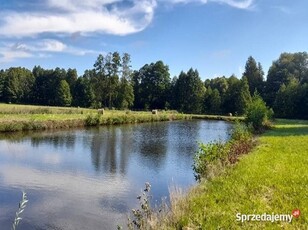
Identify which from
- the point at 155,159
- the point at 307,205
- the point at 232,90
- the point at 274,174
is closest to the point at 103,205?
the point at 274,174

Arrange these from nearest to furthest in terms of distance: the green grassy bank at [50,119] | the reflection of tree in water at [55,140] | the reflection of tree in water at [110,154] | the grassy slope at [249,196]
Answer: the grassy slope at [249,196]
the reflection of tree in water at [110,154]
the reflection of tree in water at [55,140]
the green grassy bank at [50,119]

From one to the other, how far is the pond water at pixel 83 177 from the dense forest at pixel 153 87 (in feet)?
156

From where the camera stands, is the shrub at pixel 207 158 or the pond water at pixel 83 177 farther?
the shrub at pixel 207 158

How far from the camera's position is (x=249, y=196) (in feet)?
28.6

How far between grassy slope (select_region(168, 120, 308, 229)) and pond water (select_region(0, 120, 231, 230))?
9.32 ft

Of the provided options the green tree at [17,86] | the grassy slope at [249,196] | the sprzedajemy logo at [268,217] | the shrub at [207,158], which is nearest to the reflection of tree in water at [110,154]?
the shrub at [207,158]

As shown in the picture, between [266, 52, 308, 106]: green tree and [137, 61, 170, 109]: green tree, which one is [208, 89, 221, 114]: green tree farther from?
[137, 61, 170, 109]: green tree

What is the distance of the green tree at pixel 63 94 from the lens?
83688 millimetres

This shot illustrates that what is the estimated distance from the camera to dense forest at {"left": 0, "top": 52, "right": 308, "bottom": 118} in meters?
74.7

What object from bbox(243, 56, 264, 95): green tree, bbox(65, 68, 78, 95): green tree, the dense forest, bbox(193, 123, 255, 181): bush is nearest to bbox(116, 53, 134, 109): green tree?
the dense forest

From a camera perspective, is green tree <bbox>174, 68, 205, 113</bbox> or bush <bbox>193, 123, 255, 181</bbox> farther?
green tree <bbox>174, 68, 205, 113</bbox>

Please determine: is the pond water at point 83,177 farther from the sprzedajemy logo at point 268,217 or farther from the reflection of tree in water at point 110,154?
the sprzedajemy logo at point 268,217

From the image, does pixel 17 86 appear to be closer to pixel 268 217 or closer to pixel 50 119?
pixel 50 119

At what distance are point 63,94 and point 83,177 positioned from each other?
7081 cm
